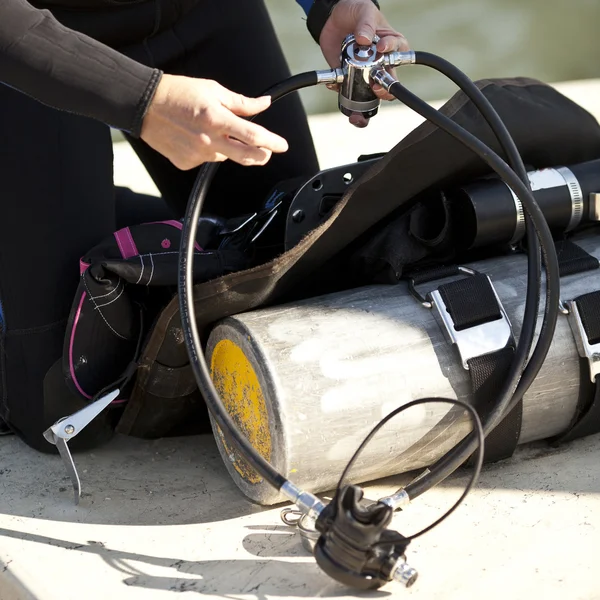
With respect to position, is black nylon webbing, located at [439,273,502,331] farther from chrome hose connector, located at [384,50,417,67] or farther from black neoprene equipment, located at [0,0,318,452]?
black neoprene equipment, located at [0,0,318,452]

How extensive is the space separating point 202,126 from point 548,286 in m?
0.49

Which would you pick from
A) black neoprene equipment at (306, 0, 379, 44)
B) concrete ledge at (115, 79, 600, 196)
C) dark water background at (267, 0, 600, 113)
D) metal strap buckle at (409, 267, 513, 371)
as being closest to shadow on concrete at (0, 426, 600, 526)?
metal strap buckle at (409, 267, 513, 371)

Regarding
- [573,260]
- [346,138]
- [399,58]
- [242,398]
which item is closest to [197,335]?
[242,398]

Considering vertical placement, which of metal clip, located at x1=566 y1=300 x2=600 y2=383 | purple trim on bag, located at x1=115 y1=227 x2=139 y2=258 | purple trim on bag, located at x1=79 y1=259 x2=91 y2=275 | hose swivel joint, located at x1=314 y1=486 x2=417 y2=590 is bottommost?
hose swivel joint, located at x1=314 y1=486 x2=417 y2=590

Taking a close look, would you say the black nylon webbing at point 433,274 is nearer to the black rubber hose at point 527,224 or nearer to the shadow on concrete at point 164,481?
the black rubber hose at point 527,224

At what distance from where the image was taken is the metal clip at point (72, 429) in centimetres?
134

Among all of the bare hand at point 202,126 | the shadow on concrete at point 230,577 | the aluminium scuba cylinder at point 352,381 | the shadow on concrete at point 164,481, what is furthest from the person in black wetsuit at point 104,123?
the shadow on concrete at point 230,577

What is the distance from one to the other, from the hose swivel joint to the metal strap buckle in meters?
0.30

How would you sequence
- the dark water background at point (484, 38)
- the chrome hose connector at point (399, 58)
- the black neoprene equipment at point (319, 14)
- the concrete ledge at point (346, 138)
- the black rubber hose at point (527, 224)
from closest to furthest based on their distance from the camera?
the black rubber hose at point (527, 224) < the chrome hose connector at point (399, 58) < the black neoprene equipment at point (319, 14) < the concrete ledge at point (346, 138) < the dark water background at point (484, 38)

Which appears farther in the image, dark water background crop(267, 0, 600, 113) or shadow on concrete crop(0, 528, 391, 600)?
dark water background crop(267, 0, 600, 113)

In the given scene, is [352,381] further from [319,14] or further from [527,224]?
[319,14]

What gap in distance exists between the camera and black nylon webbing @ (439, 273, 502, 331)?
1.28m

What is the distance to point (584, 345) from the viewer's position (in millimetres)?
1319

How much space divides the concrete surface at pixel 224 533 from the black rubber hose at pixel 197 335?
0.47ft
